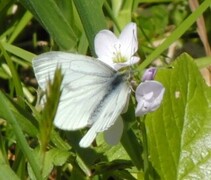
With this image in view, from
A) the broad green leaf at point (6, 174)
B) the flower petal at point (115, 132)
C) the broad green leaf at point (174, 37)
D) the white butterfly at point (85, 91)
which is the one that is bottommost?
the broad green leaf at point (174, 37)

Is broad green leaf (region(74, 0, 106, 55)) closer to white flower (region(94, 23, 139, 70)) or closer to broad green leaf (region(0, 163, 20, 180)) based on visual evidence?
white flower (region(94, 23, 139, 70))

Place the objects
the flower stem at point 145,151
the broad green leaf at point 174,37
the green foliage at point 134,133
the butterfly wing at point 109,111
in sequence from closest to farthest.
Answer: the butterfly wing at point 109,111 → the flower stem at point 145,151 → the green foliage at point 134,133 → the broad green leaf at point 174,37

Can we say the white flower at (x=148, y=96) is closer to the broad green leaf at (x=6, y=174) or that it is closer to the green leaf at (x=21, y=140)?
the green leaf at (x=21, y=140)

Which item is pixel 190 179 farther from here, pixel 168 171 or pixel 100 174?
pixel 100 174

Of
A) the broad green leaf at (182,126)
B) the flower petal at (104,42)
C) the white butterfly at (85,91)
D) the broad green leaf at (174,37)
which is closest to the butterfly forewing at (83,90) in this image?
the white butterfly at (85,91)

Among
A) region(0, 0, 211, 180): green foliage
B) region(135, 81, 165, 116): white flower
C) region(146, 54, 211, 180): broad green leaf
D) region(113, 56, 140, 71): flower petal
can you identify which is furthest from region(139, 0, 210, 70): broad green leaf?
region(135, 81, 165, 116): white flower

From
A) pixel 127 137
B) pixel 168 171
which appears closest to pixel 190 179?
pixel 168 171
